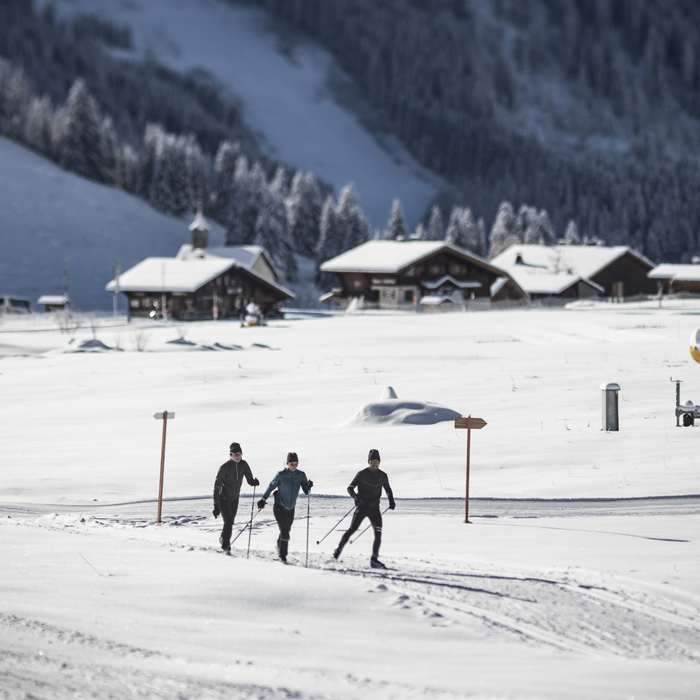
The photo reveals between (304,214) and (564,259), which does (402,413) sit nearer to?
(564,259)

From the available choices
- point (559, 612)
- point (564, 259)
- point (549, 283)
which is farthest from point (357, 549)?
point (564, 259)

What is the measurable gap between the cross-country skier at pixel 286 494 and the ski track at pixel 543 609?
0.44m

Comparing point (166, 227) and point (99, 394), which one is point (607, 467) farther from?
point (166, 227)

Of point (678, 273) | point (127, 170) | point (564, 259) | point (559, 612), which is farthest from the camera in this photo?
point (127, 170)

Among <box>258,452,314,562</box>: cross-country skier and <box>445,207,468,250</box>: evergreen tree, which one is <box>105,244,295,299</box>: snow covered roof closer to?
<box>445,207,468,250</box>: evergreen tree

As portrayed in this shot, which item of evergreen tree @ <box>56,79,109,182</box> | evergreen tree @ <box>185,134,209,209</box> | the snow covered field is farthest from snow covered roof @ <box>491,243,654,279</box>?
the snow covered field

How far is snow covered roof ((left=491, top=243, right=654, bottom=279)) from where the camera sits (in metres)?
83.5

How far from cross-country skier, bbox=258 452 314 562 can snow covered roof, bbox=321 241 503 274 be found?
61.2 meters

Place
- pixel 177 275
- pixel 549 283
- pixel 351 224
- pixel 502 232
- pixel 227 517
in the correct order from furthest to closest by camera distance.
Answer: pixel 502 232 → pixel 351 224 → pixel 549 283 → pixel 177 275 → pixel 227 517

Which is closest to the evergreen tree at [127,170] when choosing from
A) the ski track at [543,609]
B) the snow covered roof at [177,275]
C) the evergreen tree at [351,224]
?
the evergreen tree at [351,224]

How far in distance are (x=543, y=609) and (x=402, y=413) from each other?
10.7 m

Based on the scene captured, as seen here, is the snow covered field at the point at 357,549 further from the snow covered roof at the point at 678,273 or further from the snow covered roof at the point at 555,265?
the snow covered roof at the point at 678,273

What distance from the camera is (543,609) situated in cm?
816

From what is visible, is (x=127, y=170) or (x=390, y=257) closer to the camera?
(x=390, y=257)
